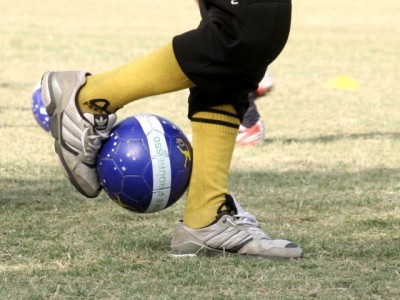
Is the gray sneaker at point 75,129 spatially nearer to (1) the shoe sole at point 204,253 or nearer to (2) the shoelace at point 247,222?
(1) the shoe sole at point 204,253

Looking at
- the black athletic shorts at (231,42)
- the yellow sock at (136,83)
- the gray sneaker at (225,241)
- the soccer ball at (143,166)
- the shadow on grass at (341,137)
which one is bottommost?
the shadow on grass at (341,137)

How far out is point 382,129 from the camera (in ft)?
27.9

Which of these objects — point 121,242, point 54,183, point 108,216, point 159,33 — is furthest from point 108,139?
point 159,33

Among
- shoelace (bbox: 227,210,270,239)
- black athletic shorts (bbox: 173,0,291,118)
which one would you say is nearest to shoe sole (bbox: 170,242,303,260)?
shoelace (bbox: 227,210,270,239)

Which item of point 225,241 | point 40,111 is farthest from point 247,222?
point 40,111

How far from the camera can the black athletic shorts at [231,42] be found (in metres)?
3.81

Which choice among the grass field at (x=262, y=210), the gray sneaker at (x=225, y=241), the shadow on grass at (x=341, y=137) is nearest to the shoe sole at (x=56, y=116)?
the grass field at (x=262, y=210)

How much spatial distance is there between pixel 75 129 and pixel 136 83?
0.31 meters

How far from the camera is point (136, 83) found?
13.1 feet

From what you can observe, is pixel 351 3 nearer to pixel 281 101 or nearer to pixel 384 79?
pixel 384 79

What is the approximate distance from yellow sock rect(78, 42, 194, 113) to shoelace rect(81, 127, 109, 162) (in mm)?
96

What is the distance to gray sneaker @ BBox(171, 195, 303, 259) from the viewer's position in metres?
4.07

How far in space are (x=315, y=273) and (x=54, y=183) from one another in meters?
2.47

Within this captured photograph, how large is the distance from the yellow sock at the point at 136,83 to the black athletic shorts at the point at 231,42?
0.06 meters
